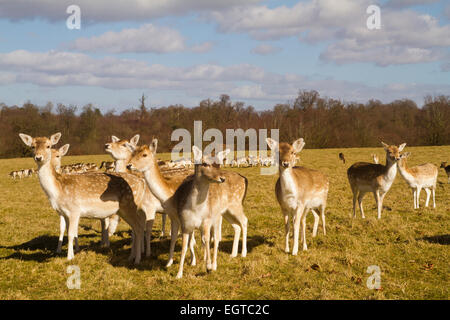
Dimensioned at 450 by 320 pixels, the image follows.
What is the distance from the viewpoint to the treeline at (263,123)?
53.4m

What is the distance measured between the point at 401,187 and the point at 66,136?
161 feet

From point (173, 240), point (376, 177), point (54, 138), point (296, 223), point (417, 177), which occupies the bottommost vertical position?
point (173, 240)

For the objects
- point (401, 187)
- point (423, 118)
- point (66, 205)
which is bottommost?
point (401, 187)

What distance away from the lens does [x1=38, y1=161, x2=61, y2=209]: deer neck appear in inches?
313

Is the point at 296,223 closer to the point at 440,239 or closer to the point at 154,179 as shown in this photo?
the point at 154,179

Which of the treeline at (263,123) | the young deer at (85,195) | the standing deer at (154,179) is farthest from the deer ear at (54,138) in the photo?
the treeline at (263,123)

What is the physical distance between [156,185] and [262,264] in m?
2.59

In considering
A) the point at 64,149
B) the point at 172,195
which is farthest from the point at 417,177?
the point at 64,149

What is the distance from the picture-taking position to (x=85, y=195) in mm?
8078

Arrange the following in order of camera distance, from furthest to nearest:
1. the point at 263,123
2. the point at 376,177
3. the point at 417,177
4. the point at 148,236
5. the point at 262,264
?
the point at 263,123 < the point at 417,177 < the point at 376,177 < the point at 148,236 < the point at 262,264

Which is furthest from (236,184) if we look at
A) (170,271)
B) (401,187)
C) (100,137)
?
(100,137)

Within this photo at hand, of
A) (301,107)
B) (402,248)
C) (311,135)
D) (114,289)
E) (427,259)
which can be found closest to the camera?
(114,289)

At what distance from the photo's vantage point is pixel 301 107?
64562 millimetres

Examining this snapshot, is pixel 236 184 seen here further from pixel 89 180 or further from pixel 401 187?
pixel 401 187
